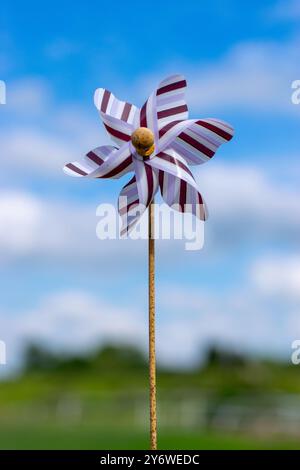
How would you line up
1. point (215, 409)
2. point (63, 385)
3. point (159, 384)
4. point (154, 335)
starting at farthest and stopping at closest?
point (63, 385)
point (159, 384)
point (215, 409)
point (154, 335)

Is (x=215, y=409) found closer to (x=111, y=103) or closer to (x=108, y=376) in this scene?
(x=108, y=376)

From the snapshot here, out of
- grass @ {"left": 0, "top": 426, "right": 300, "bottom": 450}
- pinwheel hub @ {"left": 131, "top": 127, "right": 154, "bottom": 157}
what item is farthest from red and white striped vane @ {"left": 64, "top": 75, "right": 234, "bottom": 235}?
grass @ {"left": 0, "top": 426, "right": 300, "bottom": 450}

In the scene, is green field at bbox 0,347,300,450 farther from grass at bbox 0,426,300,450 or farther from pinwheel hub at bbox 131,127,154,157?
pinwheel hub at bbox 131,127,154,157

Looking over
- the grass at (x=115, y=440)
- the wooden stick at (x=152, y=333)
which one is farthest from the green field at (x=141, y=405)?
the wooden stick at (x=152, y=333)

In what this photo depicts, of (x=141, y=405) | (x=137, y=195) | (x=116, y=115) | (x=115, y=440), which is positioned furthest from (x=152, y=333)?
(x=141, y=405)

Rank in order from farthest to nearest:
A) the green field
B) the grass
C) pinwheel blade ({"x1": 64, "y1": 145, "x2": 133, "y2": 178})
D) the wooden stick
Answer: the green field, the grass, pinwheel blade ({"x1": 64, "y1": 145, "x2": 133, "y2": 178}), the wooden stick

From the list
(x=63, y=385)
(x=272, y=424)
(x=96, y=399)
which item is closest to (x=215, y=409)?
(x=272, y=424)

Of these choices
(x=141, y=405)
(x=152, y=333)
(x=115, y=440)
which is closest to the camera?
(x=152, y=333)

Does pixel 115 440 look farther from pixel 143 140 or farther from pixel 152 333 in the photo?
pixel 143 140
